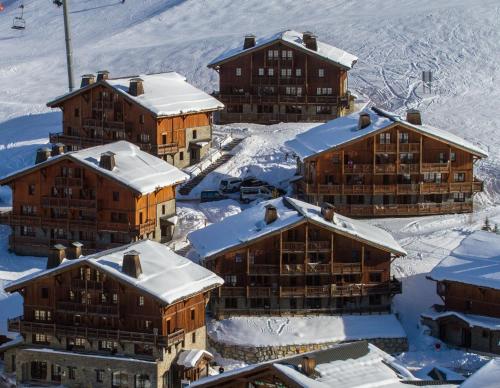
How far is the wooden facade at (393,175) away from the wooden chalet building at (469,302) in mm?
14042

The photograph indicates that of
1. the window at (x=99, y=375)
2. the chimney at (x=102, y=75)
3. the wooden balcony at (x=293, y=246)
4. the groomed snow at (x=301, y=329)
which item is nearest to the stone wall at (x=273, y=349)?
the groomed snow at (x=301, y=329)

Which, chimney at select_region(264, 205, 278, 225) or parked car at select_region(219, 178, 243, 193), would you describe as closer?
chimney at select_region(264, 205, 278, 225)

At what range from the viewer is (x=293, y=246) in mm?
78062

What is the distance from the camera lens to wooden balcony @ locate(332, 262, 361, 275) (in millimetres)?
78562

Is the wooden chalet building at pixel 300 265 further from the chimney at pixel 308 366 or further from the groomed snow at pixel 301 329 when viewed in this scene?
the chimney at pixel 308 366

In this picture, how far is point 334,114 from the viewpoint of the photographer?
358 ft

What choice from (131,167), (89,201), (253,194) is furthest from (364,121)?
(89,201)

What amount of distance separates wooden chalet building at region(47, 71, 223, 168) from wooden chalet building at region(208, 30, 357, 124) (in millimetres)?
6982

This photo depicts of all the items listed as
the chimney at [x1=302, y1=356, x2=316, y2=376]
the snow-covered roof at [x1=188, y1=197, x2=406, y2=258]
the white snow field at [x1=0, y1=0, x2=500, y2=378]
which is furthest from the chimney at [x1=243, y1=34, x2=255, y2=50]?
the chimney at [x1=302, y1=356, x2=316, y2=376]

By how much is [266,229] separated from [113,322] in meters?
10.1

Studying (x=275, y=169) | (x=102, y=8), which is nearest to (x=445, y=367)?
(x=275, y=169)

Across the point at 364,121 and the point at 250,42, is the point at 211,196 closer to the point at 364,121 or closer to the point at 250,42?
the point at 364,121

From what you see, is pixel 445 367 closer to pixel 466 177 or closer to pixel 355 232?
pixel 355 232

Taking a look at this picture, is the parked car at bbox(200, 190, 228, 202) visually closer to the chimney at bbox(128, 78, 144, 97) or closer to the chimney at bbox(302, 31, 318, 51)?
the chimney at bbox(128, 78, 144, 97)
